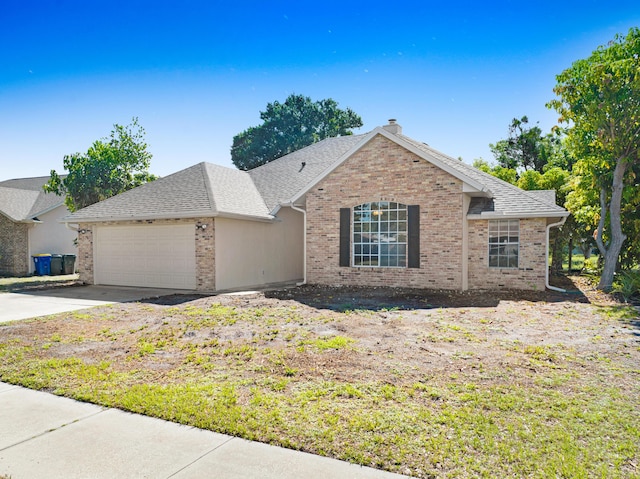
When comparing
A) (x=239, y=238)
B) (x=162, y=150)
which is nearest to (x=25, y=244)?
(x=162, y=150)

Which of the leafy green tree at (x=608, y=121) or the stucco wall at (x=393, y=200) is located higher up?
the leafy green tree at (x=608, y=121)

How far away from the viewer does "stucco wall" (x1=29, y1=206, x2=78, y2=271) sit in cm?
2291

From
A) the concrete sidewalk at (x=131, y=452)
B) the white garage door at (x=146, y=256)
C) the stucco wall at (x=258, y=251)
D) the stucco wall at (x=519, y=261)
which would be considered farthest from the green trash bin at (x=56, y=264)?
the concrete sidewalk at (x=131, y=452)

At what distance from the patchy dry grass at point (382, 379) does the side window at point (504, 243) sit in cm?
358

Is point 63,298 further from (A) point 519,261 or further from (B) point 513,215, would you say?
(A) point 519,261

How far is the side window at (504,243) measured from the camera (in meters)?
13.2

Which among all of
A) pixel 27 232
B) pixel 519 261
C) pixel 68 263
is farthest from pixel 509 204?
pixel 27 232

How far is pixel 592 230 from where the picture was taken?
18141 mm

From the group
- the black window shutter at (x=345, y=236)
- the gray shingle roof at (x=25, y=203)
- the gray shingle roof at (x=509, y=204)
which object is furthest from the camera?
the gray shingle roof at (x=25, y=203)

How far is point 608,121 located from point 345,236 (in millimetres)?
8541

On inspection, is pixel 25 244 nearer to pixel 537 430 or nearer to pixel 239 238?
pixel 239 238

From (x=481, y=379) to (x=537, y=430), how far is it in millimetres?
1385

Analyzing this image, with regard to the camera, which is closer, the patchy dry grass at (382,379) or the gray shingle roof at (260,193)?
the patchy dry grass at (382,379)

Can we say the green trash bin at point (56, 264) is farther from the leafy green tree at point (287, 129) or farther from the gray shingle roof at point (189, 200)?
the leafy green tree at point (287, 129)
